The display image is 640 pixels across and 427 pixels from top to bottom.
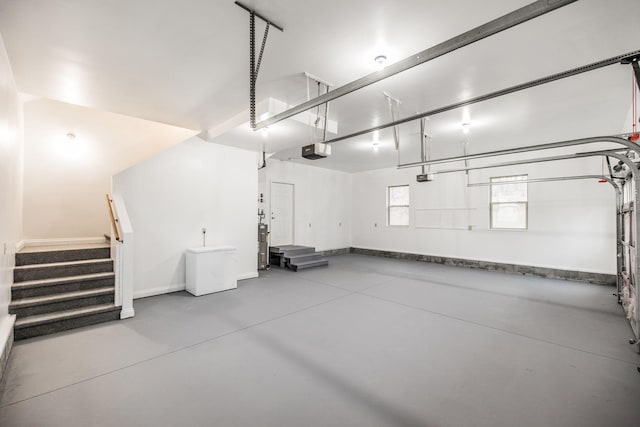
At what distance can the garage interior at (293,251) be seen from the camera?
84.8 inches

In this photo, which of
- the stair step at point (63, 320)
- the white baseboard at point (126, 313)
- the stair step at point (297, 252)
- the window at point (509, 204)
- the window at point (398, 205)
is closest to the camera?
the stair step at point (63, 320)

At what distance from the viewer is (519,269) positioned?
6.76 meters

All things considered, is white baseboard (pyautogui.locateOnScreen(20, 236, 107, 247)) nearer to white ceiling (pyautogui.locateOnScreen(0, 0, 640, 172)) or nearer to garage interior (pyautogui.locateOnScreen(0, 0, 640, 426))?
garage interior (pyautogui.locateOnScreen(0, 0, 640, 426))

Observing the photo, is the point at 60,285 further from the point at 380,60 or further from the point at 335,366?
the point at 380,60

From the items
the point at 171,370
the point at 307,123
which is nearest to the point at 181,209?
the point at 307,123

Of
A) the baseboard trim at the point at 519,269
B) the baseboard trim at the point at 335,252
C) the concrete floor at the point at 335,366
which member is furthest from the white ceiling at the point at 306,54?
the baseboard trim at the point at 335,252

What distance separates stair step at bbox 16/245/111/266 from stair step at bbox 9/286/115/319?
668 millimetres

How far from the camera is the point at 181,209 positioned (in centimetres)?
526

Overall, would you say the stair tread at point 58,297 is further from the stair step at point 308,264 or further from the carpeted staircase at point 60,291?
the stair step at point 308,264

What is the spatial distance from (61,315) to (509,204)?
9063 mm

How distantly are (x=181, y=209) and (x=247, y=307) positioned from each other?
8.03ft

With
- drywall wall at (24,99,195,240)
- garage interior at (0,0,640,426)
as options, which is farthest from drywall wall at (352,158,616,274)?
drywall wall at (24,99,195,240)

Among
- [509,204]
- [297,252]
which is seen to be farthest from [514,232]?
[297,252]

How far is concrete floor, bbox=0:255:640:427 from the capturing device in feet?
6.40
